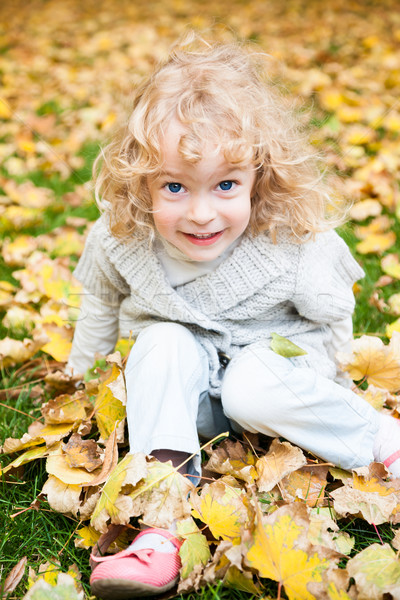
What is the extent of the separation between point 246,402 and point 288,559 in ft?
1.11

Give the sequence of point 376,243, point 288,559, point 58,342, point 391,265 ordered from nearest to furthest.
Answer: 1. point 288,559
2. point 58,342
3. point 391,265
4. point 376,243

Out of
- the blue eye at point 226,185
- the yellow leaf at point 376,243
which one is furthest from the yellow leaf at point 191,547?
the yellow leaf at point 376,243

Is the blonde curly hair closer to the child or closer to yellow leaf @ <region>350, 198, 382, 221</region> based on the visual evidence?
the child

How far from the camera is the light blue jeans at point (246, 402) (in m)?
1.23

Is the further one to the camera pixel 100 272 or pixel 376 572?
pixel 100 272

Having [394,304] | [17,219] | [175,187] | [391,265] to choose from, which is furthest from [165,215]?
[17,219]

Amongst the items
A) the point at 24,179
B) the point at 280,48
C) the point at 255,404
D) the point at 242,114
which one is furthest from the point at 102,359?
the point at 280,48

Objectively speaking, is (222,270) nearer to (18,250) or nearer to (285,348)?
(285,348)

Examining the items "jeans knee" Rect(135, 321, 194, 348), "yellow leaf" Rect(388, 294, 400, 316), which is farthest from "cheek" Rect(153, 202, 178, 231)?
"yellow leaf" Rect(388, 294, 400, 316)

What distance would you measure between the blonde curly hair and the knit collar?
0.04 metres

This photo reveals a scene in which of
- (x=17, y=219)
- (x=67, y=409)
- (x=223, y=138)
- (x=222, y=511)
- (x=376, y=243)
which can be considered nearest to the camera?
(x=222, y=511)

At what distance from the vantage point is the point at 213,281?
Answer: 1.38 meters

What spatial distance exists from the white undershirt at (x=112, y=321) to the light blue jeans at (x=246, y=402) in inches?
5.8

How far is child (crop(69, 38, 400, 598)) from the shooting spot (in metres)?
1.22
